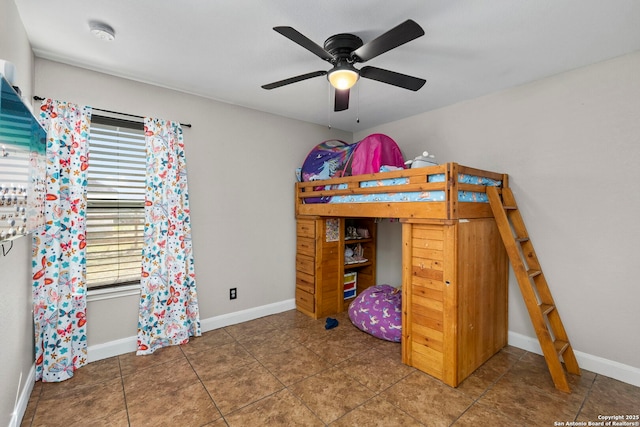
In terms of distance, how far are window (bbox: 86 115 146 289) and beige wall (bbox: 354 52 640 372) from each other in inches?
136

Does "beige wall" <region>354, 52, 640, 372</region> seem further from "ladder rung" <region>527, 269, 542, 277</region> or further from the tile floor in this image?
the tile floor

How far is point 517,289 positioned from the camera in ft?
8.92

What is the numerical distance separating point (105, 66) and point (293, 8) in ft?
5.85

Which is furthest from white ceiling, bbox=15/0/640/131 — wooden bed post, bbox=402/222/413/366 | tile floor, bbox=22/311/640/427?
tile floor, bbox=22/311/640/427

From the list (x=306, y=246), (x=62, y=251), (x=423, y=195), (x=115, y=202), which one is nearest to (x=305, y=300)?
(x=306, y=246)

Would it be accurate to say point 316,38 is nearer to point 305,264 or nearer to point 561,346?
point 305,264

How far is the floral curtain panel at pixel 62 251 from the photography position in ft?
7.13

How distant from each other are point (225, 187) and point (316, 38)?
1.82 m

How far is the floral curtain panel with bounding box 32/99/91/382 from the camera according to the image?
7.13ft

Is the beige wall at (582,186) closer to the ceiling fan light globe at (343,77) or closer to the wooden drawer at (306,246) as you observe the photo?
the ceiling fan light globe at (343,77)

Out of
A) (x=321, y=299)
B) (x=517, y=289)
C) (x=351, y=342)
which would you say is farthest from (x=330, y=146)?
(x=517, y=289)

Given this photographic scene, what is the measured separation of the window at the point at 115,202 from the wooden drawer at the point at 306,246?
172 cm

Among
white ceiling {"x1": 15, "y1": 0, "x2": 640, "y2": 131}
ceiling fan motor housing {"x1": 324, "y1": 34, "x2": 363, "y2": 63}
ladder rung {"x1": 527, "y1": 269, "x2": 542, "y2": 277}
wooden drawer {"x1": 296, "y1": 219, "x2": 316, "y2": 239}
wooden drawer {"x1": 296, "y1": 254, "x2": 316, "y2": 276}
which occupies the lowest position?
wooden drawer {"x1": 296, "y1": 254, "x2": 316, "y2": 276}

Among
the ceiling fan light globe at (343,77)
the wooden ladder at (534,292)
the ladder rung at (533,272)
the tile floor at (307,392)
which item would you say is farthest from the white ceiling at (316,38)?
the tile floor at (307,392)
